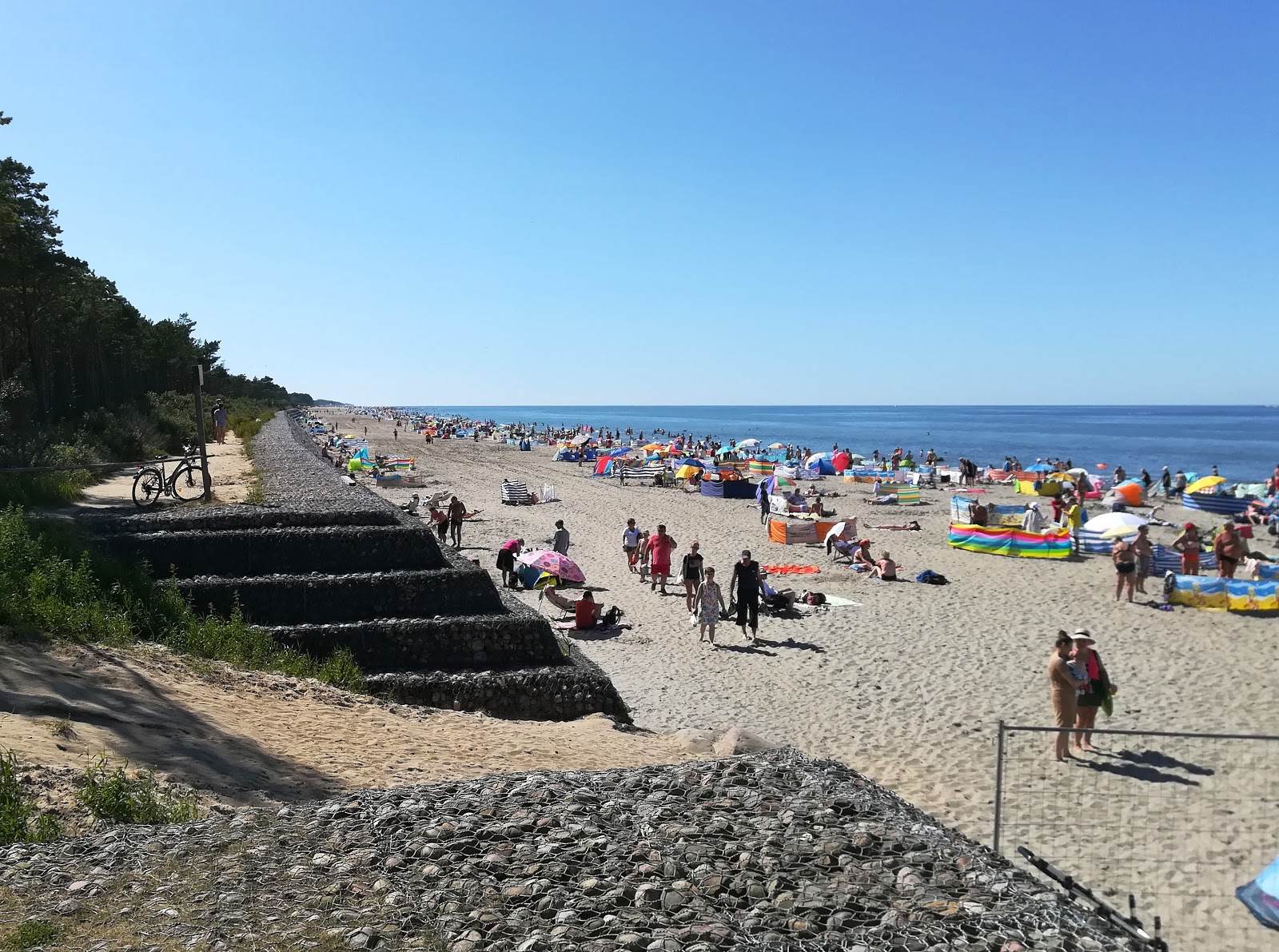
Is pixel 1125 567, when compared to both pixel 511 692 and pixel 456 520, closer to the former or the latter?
pixel 511 692

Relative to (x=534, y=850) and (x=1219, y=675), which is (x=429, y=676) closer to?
(x=534, y=850)

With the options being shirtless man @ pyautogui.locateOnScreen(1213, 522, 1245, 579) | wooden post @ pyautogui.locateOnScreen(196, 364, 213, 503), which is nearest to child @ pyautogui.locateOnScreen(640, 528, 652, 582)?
wooden post @ pyautogui.locateOnScreen(196, 364, 213, 503)

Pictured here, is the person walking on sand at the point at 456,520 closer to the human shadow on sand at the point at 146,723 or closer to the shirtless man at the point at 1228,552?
the human shadow on sand at the point at 146,723

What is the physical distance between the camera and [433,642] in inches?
388

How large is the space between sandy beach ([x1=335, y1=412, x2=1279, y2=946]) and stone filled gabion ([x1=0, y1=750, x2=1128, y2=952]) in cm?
211

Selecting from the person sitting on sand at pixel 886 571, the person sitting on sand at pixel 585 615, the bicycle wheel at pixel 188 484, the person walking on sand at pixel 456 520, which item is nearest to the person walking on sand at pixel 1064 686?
the person sitting on sand at pixel 585 615

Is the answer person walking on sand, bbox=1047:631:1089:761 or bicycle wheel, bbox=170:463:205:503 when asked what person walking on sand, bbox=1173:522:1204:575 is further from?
bicycle wheel, bbox=170:463:205:503

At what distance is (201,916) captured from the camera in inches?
143

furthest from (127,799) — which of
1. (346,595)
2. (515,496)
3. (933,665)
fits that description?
(515,496)

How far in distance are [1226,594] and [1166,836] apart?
1159 cm

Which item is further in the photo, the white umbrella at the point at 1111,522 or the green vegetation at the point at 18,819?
the white umbrella at the point at 1111,522

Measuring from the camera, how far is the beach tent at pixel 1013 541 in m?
20.0

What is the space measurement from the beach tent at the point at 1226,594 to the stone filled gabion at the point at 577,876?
1309 cm

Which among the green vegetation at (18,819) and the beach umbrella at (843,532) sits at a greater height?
the green vegetation at (18,819)
